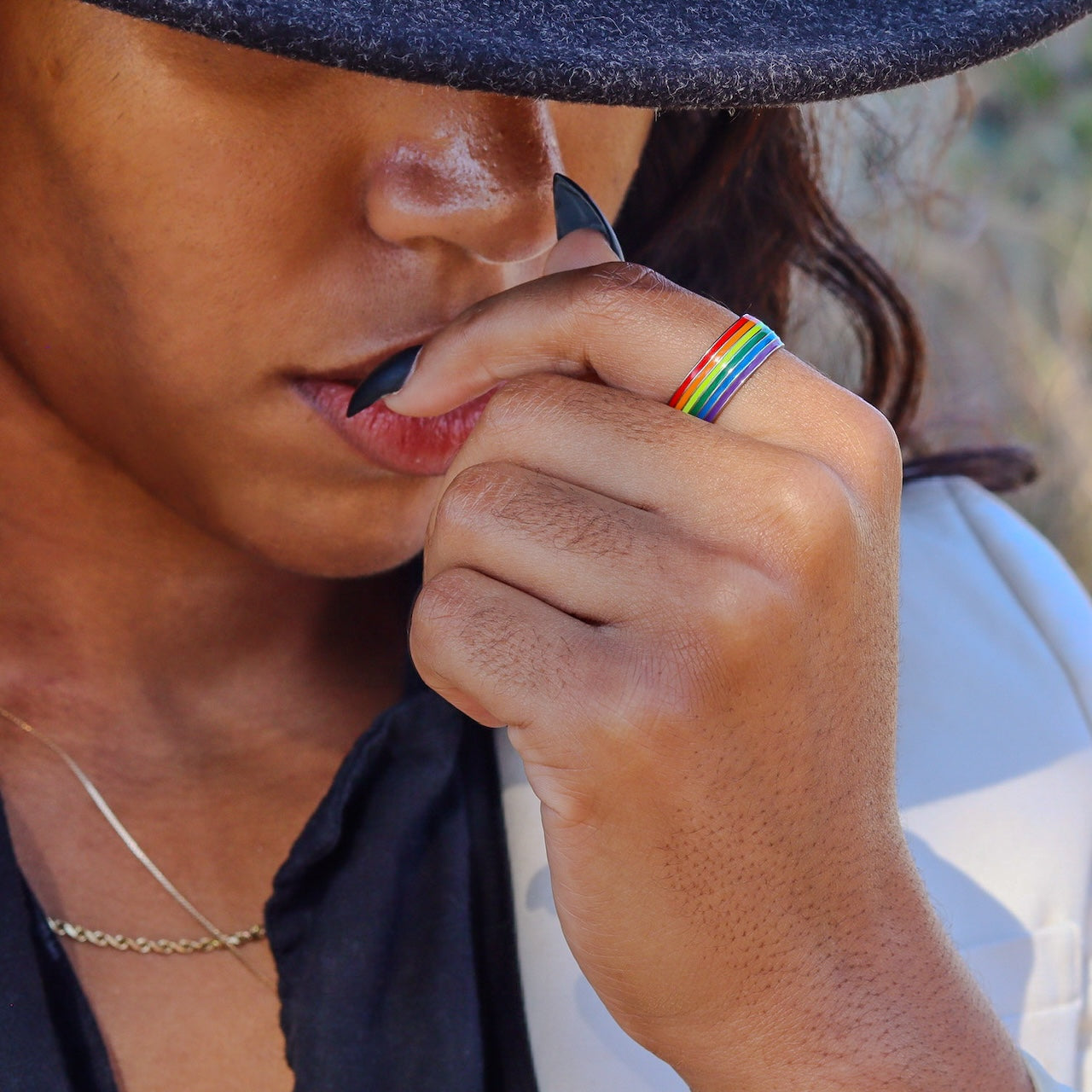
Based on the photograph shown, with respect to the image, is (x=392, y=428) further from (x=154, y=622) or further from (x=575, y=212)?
(x=154, y=622)

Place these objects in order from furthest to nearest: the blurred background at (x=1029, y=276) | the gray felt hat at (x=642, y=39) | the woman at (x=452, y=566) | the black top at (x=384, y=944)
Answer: the blurred background at (x=1029, y=276)
the black top at (x=384, y=944)
the woman at (x=452, y=566)
the gray felt hat at (x=642, y=39)

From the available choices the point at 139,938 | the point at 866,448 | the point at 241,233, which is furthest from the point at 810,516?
the point at 139,938

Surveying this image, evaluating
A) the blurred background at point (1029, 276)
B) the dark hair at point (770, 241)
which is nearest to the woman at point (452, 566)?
the dark hair at point (770, 241)

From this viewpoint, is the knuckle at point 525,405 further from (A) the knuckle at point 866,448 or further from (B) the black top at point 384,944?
(B) the black top at point 384,944

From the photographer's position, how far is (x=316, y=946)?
117 centimetres

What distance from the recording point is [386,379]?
958 millimetres

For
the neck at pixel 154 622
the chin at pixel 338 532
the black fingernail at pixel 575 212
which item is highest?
the black fingernail at pixel 575 212

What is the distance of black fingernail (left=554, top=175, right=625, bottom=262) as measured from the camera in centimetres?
93

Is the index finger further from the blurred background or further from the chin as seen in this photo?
the blurred background

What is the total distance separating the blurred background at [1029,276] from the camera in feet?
12.2

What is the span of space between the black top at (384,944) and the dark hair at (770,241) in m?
0.69

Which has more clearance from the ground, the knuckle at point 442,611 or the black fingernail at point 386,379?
the black fingernail at point 386,379

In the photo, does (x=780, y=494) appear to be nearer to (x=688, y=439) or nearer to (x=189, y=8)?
(x=688, y=439)

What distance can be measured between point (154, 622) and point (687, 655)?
715mm
